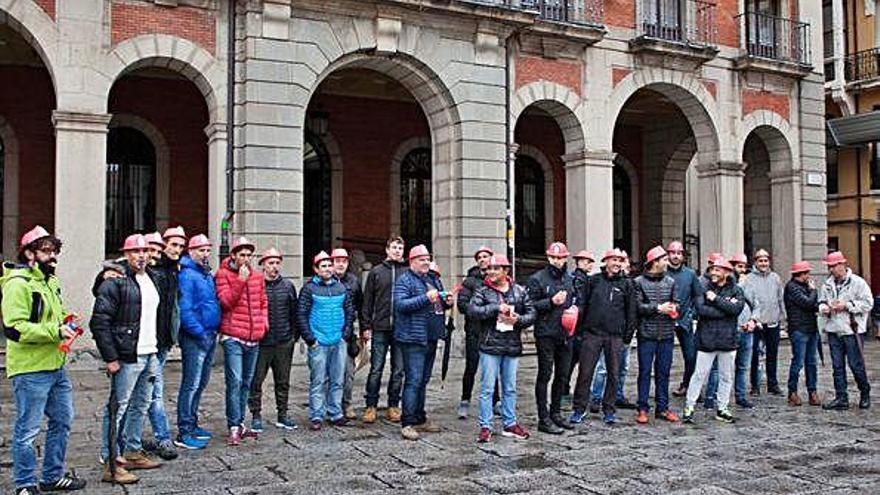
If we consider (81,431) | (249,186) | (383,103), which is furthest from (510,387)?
(383,103)

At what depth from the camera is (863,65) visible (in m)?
24.0

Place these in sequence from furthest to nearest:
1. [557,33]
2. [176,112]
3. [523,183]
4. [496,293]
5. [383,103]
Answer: [523,183] → [383,103] → [176,112] → [557,33] → [496,293]

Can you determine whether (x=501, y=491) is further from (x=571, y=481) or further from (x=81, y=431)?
(x=81, y=431)

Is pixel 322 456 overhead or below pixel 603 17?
below

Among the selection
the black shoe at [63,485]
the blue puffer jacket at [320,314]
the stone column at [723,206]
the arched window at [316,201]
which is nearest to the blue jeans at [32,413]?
the black shoe at [63,485]

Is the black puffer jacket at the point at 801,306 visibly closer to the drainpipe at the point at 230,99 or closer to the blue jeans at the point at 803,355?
the blue jeans at the point at 803,355

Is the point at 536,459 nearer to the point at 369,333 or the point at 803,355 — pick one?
the point at 369,333

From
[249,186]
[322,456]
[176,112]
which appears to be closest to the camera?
[322,456]

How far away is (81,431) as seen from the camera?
8297 mm

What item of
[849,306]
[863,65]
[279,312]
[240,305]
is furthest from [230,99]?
[863,65]

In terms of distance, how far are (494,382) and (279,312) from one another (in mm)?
2098

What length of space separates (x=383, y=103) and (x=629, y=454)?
44.8 feet

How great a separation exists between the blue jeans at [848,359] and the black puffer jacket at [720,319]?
161 cm

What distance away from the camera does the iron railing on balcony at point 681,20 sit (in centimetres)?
1786
